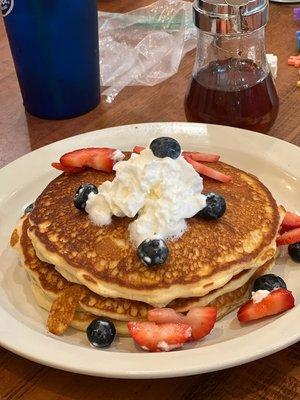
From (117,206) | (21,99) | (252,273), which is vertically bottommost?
(21,99)

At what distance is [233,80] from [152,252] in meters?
0.66

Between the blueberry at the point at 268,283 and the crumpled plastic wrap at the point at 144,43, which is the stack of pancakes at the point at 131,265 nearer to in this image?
the blueberry at the point at 268,283

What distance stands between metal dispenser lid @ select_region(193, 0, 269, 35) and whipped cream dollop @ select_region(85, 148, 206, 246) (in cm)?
45

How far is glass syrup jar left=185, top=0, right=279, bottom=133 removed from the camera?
5.13 ft

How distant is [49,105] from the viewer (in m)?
1.88

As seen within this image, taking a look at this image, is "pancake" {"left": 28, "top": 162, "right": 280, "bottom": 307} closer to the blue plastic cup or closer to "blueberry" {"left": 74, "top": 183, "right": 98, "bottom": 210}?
"blueberry" {"left": 74, "top": 183, "right": 98, "bottom": 210}

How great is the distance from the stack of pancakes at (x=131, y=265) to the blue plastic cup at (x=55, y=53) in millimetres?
667

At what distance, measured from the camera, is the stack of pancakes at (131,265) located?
110 centimetres

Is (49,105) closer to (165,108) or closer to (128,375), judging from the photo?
(165,108)

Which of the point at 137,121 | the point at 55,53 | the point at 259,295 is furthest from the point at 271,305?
the point at 55,53

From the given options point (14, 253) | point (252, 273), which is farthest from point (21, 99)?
point (252, 273)

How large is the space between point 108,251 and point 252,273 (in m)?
0.28

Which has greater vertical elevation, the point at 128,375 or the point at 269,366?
the point at 128,375

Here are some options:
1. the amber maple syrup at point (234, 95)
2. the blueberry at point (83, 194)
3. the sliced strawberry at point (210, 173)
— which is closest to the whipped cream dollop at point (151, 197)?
the blueberry at point (83, 194)
